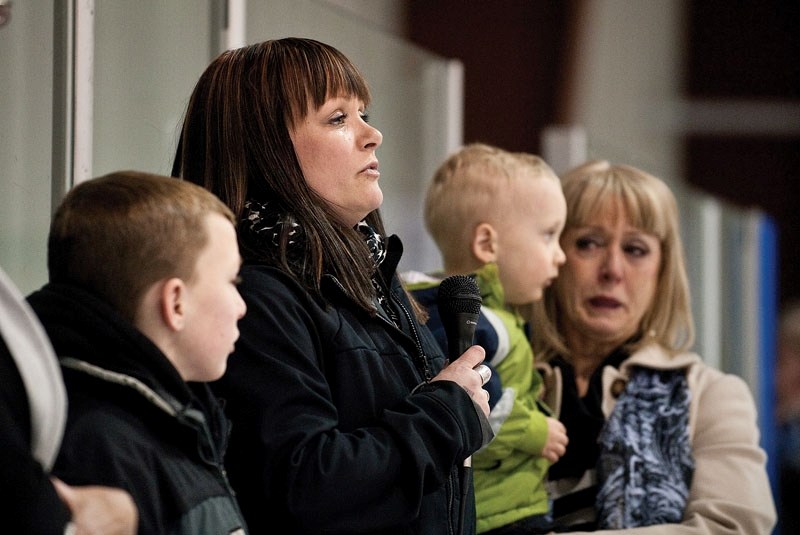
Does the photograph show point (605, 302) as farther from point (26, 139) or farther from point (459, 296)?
point (26, 139)

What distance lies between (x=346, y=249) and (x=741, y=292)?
4.78 metres

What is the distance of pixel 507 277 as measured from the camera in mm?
3080

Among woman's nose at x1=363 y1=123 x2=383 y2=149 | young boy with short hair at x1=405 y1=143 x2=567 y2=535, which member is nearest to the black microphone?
woman's nose at x1=363 y1=123 x2=383 y2=149

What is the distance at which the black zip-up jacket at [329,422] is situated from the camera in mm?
1909

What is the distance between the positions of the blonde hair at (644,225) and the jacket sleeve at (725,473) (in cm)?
21

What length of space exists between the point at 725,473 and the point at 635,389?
0.98 feet

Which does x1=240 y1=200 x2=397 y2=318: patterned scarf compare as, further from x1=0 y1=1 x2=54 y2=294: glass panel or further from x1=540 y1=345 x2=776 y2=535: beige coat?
x1=540 y1=345 x2=776 y2=535: beige coat

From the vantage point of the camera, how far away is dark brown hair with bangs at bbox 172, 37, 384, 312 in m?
2.11

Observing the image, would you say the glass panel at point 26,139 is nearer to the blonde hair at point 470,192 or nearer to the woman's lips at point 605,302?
the blonde hair at point 470,192

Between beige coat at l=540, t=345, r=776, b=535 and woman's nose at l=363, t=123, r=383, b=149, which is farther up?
woman's nose at l=363, t=123, r=383, b=149

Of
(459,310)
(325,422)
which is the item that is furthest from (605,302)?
(325,422)

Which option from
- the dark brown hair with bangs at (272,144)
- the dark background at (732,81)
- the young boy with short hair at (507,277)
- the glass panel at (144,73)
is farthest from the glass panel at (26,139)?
the dark background at (732,81)

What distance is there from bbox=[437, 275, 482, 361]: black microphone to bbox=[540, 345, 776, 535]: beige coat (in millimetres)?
849

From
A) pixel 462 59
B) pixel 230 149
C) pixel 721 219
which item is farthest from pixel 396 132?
pixel 462 59
